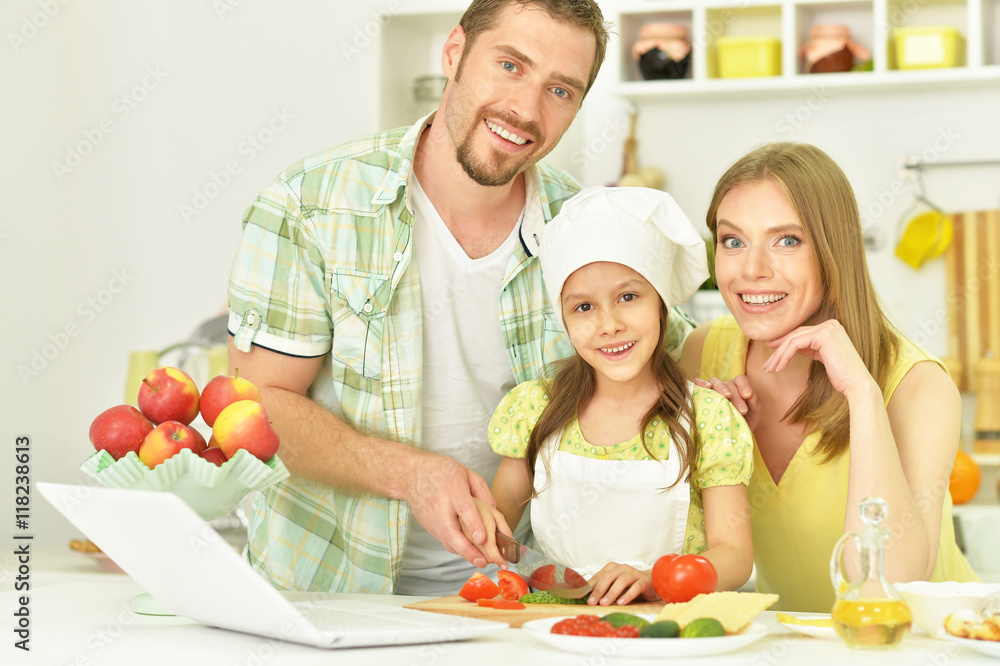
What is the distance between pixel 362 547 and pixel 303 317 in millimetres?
374

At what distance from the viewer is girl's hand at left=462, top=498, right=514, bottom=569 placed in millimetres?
1304

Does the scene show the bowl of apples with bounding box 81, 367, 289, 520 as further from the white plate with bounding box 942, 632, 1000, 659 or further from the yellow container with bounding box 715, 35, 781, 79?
the yellow container with bounding box 715, 35, 781, 79

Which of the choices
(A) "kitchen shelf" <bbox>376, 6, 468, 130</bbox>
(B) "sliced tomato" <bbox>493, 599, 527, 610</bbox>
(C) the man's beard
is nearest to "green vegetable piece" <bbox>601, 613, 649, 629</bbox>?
(B) "sliced tomato" <bbox>493, 599, 527, 610</bbox>

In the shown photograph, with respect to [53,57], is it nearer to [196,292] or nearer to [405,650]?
[196,292]

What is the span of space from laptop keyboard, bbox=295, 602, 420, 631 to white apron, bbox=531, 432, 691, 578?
443 mm

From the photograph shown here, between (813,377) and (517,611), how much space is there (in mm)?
610

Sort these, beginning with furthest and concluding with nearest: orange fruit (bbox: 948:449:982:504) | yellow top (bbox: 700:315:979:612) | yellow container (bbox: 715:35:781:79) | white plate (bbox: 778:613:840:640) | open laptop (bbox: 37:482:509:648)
→ yellow container (bbox: 715:35:781:79) < orange fruit (bbox: 948:449:982:504) < yellow top (bbox: 700:315:979:612) < white plate (bbox: 778:613:840:640) < open laptop (bbox: 37:482:509:648)

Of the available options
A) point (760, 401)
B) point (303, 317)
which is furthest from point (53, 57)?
point (760, 401)

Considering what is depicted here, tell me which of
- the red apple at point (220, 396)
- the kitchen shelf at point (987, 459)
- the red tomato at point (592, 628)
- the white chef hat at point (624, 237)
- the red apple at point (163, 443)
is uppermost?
the white chef hat at point (624, 237)

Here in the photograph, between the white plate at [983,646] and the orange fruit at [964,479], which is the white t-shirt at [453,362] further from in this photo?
the orange fruit at [964,479]

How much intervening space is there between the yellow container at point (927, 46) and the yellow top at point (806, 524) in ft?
4.82

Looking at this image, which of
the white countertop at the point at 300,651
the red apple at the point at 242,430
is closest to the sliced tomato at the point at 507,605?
the white countertop at the point at 300,651

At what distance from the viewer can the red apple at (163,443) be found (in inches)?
38.6

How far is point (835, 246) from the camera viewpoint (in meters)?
1.42
